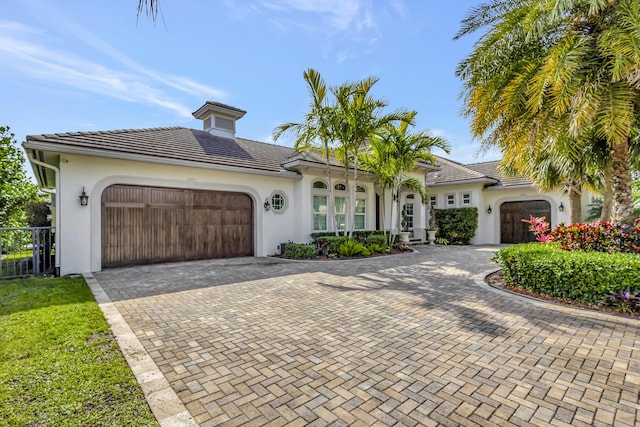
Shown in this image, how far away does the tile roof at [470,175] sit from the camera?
17.8 metres

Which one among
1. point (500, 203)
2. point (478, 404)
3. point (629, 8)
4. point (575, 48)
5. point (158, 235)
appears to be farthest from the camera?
point (500, 203)

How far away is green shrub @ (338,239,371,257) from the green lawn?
26.7 ft

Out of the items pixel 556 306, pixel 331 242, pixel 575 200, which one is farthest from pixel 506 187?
pixel 556 306

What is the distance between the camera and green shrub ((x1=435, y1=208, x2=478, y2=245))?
18.2 meters

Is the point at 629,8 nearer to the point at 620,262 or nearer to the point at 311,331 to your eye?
the point at 620,262

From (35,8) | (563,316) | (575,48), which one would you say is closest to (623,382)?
(563,316)

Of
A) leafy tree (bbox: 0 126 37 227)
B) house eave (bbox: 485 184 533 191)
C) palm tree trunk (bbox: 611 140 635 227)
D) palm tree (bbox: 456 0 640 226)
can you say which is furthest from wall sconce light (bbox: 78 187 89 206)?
house eave (bbox: 485 184 533 191)

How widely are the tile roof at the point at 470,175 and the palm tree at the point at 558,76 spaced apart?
9659 mm

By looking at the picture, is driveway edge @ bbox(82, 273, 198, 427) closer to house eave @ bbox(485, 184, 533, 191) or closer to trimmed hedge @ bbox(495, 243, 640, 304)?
trimmed hedge @ bbox(495, 243, 640, 304)

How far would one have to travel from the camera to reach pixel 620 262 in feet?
17.3

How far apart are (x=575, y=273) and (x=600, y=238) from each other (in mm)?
2304

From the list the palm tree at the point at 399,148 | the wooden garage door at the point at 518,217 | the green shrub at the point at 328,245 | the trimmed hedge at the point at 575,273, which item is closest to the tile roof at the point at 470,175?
the wooden garage door at the point at 518,217

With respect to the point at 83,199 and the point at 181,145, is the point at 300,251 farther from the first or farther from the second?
the point at 83,199

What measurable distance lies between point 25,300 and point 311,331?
558cm
